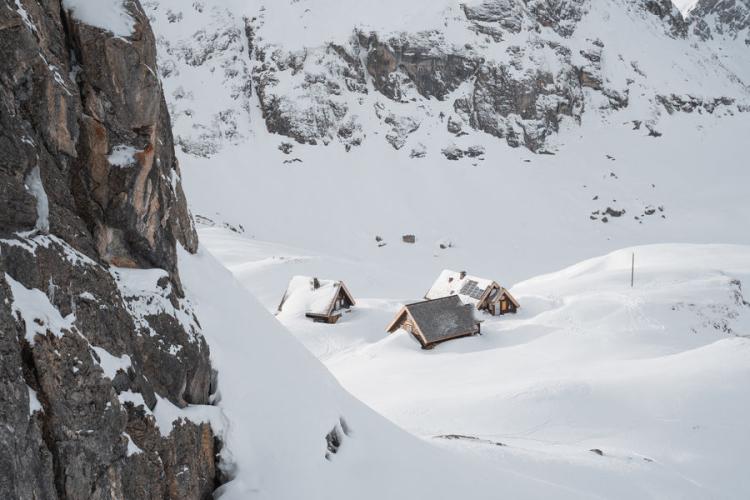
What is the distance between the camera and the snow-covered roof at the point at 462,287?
128 feet

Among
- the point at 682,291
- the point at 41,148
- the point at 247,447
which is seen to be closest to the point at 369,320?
the point at 682,291

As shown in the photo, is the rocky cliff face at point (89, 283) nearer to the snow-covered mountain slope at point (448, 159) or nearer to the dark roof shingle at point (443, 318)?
the dark roof shingle at point (443, 318)

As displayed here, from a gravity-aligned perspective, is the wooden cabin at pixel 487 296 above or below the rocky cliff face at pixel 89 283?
below

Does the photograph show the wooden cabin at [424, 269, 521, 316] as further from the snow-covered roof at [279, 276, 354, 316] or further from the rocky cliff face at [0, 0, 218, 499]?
the rocky cliff face at [0, 0, 218, 499]

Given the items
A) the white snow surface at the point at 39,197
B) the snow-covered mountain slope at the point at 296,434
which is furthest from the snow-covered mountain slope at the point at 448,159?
the white snow surface at the point at 39,197

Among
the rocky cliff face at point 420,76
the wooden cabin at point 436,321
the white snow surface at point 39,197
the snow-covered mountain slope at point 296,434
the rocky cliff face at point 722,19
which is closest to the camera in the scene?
the white snow surface at point 39,197

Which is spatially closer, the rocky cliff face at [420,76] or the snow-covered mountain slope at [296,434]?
the snow-covered mountain slope at [296,434]

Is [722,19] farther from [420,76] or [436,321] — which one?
[436,321]

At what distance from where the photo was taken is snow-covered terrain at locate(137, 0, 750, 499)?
13352 millimetres

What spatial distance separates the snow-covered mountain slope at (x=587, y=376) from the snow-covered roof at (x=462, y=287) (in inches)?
105

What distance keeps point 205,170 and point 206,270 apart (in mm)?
68076

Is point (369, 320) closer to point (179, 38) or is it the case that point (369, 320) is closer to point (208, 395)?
point (208, 395)

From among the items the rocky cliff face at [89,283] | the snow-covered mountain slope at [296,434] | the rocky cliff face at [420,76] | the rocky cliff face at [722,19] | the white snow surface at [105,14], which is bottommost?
the snow-covered mountain slope at [296,434]

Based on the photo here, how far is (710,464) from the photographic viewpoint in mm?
18422
